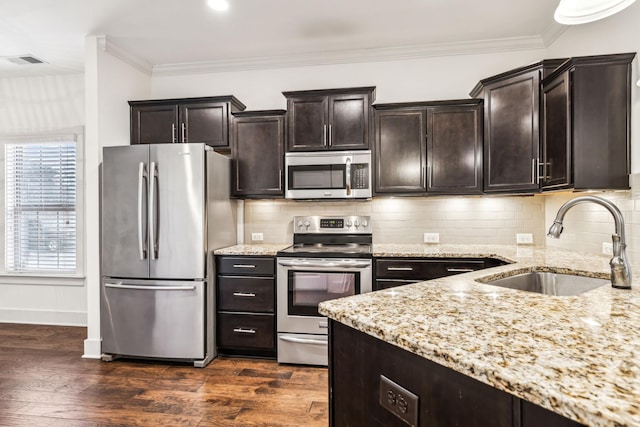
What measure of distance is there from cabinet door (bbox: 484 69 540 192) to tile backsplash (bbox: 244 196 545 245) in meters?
0.45

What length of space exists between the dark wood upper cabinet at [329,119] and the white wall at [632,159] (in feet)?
5.37

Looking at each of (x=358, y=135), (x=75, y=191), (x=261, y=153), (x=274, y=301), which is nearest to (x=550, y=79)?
(x=358, y=135)

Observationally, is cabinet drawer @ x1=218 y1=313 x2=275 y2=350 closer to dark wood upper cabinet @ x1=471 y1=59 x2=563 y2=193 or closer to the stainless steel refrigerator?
the stainless steel refrigerator

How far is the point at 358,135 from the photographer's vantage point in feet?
10.8

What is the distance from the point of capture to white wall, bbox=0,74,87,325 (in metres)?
4.05

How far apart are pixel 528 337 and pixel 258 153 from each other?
2912 mm

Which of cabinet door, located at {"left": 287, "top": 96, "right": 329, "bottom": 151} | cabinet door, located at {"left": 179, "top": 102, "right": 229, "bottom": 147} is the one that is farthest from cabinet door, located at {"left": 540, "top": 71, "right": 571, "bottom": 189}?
cabinet door, located at {"left": 179, "top": 102, "right": 229, "bottom": 147}

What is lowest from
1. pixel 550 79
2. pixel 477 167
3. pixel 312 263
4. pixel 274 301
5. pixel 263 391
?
pixel 263 391

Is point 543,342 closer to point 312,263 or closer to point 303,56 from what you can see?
point 312,263

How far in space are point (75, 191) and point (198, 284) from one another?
2183mm

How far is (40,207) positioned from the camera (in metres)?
4.07

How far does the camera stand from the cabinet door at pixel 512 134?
275 centimetres

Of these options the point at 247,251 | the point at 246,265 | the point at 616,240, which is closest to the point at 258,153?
the point at 247,251

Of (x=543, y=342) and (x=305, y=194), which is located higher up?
(x=305, y=194)
